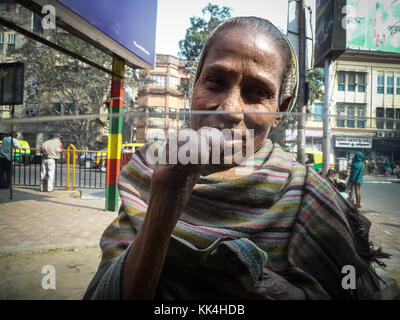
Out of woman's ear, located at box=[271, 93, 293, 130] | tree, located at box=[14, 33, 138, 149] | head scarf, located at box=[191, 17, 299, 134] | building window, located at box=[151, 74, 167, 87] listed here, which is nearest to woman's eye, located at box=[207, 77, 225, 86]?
head scarf, located at box=[191, 17, 299, 134]

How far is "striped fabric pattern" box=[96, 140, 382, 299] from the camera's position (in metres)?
0.67

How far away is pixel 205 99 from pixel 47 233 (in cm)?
Result: 99

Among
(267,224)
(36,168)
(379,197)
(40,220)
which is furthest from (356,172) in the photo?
(40,220)

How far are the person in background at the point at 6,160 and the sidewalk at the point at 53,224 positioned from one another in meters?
0.04

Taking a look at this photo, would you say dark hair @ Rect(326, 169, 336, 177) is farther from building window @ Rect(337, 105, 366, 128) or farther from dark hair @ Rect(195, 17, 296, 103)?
dark hair @ Rect(195, 17, 296, 103)

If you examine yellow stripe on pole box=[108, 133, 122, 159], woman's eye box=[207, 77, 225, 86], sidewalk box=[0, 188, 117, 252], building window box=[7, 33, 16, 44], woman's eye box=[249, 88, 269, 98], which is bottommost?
sidewalk box=[0, 188, 117, 252]

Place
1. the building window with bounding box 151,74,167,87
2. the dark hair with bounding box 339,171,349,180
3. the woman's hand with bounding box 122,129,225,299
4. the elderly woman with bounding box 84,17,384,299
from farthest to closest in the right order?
the building window with bounding box 151,74,167,87, the dark hair with bounding box 339,171,349,180, the elderly woman with bounding box 84,17,384,299, the woman's hand with bounding box 122,129,225,299

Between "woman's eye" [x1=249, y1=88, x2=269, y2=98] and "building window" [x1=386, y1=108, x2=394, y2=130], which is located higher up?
"woman's eye" [x1=249, y1=88, x2=269, y2=98]

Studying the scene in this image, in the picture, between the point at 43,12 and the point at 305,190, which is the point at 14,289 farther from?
the point at 43,12

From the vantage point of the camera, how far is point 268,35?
2.60ft

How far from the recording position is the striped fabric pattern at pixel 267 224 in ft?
2.21

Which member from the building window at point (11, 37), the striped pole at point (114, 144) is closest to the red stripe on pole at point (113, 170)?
the striped pole at point (114, 144)

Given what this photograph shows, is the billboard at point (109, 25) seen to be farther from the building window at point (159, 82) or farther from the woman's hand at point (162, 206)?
the woman's hand at point (162, 206)
